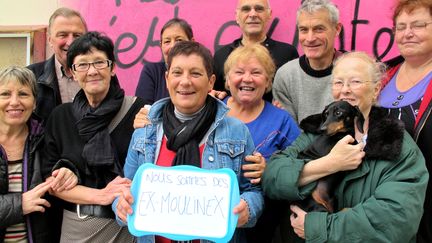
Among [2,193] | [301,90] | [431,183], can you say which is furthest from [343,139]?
[2,193]

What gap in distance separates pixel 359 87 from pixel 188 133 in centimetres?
88

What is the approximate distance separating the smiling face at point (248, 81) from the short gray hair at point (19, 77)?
127 centimetres

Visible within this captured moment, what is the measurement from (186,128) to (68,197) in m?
0.88

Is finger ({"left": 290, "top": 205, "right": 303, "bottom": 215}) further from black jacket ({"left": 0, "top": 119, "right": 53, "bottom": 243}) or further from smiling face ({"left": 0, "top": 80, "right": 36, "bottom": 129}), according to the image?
smiling face ({"left": 0, "top": 80, "right": 36, "bottom": 129})

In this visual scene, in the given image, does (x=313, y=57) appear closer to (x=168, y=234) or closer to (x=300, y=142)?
(x=300, y=142)

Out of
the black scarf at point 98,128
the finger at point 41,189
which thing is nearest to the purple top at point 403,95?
the black scarf at point 98,128

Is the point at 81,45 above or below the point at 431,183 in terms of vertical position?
above

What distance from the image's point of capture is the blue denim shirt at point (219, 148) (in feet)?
7.57

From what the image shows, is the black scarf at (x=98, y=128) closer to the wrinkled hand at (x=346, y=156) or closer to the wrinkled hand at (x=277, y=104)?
the wrinkled hand at (x=277, y=104)

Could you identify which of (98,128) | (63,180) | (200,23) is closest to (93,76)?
(98,128)

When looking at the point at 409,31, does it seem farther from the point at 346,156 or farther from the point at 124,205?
the point at 124,205

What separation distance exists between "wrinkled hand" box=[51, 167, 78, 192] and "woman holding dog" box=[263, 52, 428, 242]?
1.11 m

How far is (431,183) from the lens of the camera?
8.19ft

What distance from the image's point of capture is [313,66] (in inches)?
132
